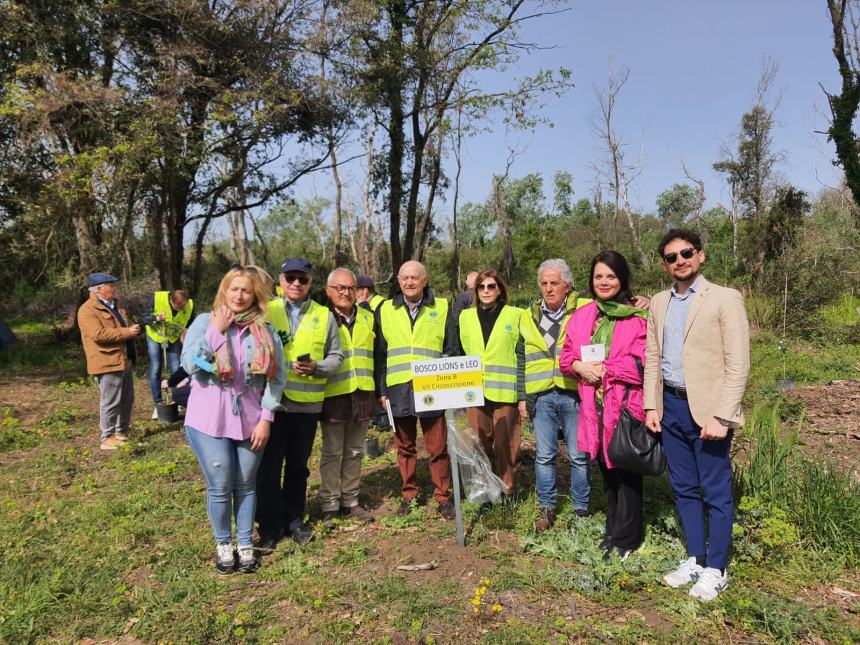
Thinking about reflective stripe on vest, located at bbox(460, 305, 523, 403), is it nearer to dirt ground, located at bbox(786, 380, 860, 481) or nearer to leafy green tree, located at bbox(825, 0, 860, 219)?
dirt ground, located at bbox(786, 380, 860, 481)

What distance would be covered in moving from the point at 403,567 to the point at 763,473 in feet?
8.50

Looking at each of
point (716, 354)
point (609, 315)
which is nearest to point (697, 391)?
point (716, 354)

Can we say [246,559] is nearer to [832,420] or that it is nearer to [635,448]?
[635,448]

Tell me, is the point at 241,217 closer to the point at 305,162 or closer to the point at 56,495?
the point at 305,162

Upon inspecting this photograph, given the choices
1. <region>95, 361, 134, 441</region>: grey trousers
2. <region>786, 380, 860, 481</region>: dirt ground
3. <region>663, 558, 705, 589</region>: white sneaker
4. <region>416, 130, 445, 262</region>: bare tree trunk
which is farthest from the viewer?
<region>416, 130, 445, 262</region>: bare tree trunk

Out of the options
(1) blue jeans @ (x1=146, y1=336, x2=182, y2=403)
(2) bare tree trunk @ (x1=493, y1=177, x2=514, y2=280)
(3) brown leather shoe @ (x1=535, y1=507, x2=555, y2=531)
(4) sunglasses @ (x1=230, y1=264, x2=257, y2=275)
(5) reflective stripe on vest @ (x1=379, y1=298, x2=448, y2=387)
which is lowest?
(3) brown leather shoe @ (x1=535, y1=507, x2=555, y2=531)

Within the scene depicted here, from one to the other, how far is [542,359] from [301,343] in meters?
1.76

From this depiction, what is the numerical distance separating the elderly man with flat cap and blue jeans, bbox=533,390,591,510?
2.51 ft

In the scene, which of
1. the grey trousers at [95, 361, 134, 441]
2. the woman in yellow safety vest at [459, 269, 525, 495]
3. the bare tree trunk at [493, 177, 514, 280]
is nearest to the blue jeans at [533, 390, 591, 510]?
the woman in yellow safety vest at [459, 269, 525, 495]

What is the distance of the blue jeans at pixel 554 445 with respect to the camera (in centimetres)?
402

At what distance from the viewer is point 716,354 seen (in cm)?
297

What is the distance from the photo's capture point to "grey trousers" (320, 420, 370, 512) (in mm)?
4309

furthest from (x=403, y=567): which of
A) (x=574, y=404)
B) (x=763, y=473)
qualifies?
(x=763, y=473)

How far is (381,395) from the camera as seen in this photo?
4.50 meters
